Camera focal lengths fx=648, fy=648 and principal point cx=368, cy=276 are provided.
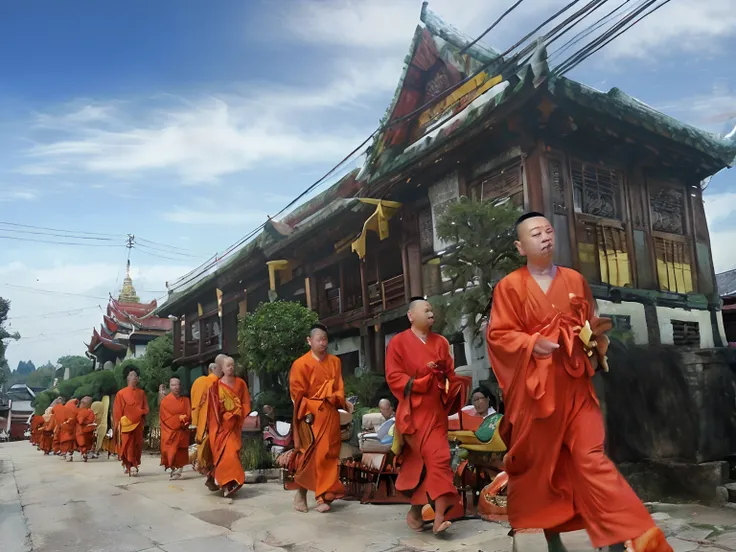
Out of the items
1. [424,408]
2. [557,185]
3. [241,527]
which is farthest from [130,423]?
[557,185]

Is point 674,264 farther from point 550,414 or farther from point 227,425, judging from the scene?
point 550,414

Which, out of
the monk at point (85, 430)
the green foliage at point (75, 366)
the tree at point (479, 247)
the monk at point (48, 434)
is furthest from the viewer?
the green foliage at point (75, 366)

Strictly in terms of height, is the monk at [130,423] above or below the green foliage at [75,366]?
below

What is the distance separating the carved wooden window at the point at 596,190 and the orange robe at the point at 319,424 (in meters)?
4.60

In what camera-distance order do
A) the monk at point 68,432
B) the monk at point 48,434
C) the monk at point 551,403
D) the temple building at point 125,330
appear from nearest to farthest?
the monk at point 551,403
the monk at point 68,432
the monk at point 48,434
the temple building at point 125,330

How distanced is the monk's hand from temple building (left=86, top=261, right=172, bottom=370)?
28958mm

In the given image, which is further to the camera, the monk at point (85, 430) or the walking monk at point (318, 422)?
the monk at point (85, 430)

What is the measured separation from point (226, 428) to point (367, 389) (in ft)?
13.1

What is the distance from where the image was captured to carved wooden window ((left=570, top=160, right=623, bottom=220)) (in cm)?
894


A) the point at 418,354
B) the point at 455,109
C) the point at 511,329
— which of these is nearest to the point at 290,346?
the point at 455,109

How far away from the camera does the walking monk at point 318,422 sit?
6016 mm

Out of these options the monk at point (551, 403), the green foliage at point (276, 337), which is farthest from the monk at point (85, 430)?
the monk at point (551, 403)

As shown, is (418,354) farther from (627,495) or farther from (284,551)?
(627,495)

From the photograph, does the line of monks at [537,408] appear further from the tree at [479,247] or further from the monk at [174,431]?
the monk at [174,431]
